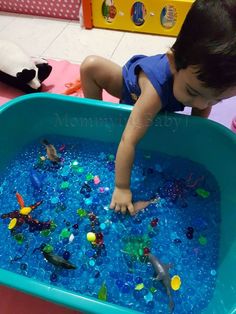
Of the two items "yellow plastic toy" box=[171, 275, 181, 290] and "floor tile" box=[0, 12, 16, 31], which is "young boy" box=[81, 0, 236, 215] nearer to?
"yellow plastic toy" box=[171, 275, 181, 290]

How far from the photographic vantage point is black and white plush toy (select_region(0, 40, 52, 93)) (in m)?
1.21

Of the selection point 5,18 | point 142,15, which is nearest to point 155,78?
point 142,15

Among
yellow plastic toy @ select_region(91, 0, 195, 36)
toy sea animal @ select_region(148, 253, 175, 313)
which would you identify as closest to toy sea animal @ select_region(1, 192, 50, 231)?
toy sea animal @ select_region(148, 253, 175, 313)

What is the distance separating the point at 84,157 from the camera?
41.5 inches

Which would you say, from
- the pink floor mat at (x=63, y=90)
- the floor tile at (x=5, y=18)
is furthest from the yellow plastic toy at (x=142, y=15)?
the floor tile at (x=5, y=18)

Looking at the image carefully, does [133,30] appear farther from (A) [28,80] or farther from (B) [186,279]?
(B) [186,279]

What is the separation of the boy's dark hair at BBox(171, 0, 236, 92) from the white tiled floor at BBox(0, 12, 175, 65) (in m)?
0.82

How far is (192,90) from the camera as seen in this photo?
2.28 ft

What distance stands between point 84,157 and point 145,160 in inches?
7.7

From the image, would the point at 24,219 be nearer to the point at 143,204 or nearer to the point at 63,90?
the point at 143,204

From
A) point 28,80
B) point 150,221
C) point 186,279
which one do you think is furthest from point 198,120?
point 28,80

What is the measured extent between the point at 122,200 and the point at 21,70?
26.6 inches

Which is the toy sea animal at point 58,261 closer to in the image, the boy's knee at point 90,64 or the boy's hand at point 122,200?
the boy's hand at point 122,200

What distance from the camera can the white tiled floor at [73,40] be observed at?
149 cm
